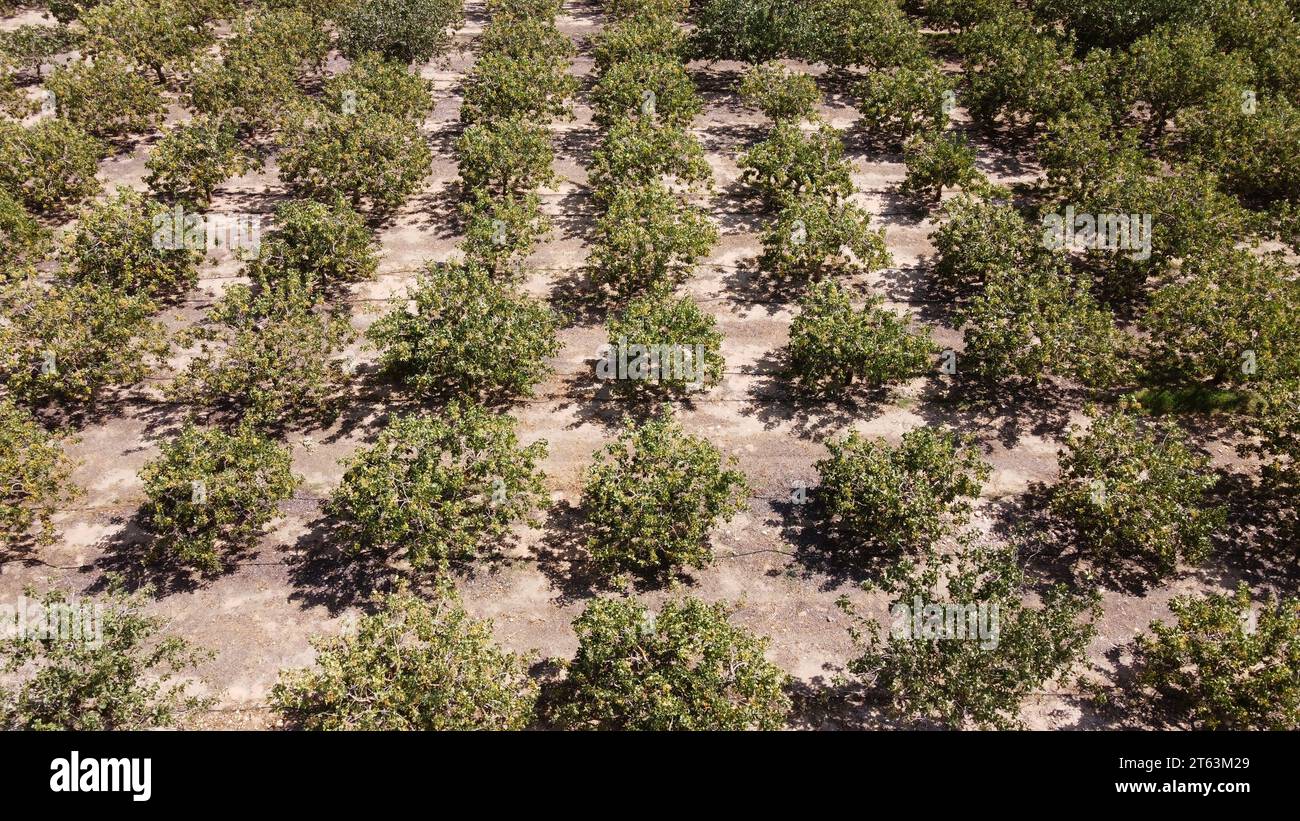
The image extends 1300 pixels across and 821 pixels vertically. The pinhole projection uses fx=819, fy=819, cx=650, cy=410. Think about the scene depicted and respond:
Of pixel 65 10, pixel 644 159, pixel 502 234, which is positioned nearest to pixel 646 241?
pixel 502 234

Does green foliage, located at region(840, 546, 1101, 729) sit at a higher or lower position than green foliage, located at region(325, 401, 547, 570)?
lower

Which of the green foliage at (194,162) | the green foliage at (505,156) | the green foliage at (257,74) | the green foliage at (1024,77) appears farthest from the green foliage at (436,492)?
the green foliage at (1024,77)

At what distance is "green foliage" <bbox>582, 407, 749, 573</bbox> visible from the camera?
51.2 feet

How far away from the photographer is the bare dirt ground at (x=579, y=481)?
604 inches

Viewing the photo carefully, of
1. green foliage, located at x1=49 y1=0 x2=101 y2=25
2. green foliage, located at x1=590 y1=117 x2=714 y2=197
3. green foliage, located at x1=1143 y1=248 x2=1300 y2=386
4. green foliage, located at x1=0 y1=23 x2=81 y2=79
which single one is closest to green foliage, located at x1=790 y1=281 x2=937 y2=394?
green foliage, located at x1=1143 y1=248 x2=1300 y2=386

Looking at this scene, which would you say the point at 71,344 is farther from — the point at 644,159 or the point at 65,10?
the point at 65,10

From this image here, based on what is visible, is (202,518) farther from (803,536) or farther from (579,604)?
(803,536)

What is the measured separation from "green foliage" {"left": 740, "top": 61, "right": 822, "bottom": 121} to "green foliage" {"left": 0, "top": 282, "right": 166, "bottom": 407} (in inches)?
794

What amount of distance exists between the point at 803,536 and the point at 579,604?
491 centimetres

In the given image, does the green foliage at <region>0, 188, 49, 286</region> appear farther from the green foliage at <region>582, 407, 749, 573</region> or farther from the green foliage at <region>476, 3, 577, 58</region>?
the green foliage at <region>582, 407, 749, 573</region>

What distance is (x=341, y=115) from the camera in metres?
25.5

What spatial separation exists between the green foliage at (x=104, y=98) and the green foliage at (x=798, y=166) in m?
20.9

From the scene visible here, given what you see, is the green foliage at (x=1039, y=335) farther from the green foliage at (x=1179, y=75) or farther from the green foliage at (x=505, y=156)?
the green foliage at (x=505, y=156)

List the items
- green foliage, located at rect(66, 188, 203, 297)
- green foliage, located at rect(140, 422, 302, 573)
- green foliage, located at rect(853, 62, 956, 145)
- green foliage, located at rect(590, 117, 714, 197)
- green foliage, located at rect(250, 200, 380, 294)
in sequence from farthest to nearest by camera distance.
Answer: green foliage, located at rect(853, 62, 956, 145) → green foliage, located at rect(590, 117, 714, 197) → green foliage, located at rect(250, 200, 380, 294) → green foliage, located at rect(66, 188, 203, 297) → green foliage, located at rect(140, 422, 302, 573)
